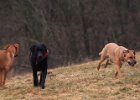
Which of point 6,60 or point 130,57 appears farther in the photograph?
point 6,60

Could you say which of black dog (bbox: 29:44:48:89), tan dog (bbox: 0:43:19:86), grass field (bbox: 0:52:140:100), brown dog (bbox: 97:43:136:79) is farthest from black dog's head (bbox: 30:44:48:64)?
brown dog (bbox: 97:43:136:79)

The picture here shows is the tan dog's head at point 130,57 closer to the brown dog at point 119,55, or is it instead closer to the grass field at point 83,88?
the brown dog at point 119,55

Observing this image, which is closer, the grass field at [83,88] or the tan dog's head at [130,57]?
the grass field at [83,88]

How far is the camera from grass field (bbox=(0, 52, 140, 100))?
12148mm

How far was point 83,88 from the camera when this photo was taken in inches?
520

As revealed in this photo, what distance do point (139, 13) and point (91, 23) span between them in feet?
14.8

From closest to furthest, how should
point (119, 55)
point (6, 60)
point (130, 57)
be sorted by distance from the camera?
point (130, 57), point (6, 60), point (119, 55)

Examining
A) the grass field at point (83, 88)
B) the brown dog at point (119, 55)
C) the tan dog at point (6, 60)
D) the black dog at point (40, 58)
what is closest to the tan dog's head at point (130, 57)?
the brown dog at point (119, 55)

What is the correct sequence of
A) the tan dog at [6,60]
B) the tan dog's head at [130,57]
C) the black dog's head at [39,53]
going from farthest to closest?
the tan dog at [6,60], the tan dog's head at [130,57], the black dog's head at [39,53]

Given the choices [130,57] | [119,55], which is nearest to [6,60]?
[119,55]

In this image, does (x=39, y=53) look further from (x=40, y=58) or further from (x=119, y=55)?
(x=119, y=55)

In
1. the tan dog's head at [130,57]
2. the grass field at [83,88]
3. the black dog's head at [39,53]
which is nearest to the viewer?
the grass field at [83,88]

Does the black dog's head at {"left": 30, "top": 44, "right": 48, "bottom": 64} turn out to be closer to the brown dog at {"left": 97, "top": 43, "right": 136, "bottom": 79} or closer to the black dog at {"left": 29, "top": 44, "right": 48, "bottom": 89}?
the black dog at {"left": 29, "top": 44, "right": 48, "bottom": 89}

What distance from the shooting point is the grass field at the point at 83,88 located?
12.1 meters
